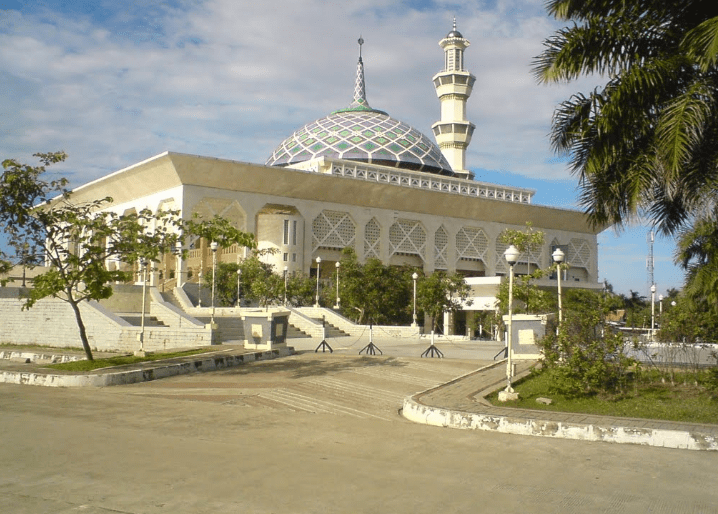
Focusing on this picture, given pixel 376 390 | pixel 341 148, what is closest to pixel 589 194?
pixel 376 390

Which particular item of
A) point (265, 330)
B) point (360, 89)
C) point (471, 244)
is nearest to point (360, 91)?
point (360, 89)

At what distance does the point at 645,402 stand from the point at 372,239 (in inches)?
1539

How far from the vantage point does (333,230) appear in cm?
4644

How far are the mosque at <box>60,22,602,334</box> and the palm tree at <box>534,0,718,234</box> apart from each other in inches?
1053

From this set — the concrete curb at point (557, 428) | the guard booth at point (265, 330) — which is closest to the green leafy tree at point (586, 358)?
the concrete curb at point (557, 428)

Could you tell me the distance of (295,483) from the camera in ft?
18.0

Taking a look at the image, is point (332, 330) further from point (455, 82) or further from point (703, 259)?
point (455, 82)

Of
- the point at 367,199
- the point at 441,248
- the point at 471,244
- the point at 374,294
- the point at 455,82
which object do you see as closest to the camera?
the point at 374,294

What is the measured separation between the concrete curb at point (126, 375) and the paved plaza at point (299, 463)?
1.64 metres

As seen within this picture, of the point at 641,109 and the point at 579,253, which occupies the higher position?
the point at 579,253

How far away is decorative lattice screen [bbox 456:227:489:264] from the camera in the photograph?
53.2 m

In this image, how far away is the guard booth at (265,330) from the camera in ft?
54.0

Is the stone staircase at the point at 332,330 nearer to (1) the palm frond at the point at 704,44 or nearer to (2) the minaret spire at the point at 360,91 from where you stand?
(1) the palm frond at the point at 704,44

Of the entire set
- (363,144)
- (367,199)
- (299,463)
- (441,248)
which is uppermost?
(363,144)
